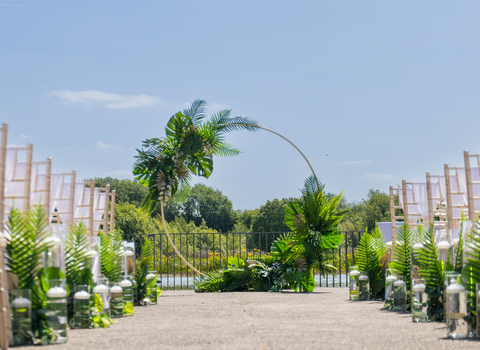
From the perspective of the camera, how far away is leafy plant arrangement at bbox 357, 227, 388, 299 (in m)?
8.20

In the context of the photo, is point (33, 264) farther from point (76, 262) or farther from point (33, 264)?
point (76, 262)

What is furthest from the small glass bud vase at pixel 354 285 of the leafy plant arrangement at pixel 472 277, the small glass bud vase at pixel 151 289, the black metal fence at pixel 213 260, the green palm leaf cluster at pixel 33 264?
the green palm leaf cluster at pixel 33 264

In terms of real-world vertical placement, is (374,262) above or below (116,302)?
above

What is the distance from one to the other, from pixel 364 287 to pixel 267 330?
376 centimetres

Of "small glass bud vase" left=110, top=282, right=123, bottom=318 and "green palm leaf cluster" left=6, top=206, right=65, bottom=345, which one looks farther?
"small glass bud vase" left=110, top=282, right=123, bottom=318

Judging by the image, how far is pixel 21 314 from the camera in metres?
4.15

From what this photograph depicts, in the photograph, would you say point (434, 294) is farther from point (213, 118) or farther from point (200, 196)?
point (200, 196)

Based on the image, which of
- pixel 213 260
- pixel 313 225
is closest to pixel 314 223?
pixel 313 225

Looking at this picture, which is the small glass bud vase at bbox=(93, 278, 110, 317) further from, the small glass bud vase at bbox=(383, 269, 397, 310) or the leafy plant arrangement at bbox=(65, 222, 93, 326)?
the small glass bud vase at bbox=(383, 269, 397, 310)

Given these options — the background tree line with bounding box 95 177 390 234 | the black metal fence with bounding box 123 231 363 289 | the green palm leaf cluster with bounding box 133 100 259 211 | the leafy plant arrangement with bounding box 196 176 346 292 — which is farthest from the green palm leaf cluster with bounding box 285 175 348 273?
the background tree line with bounding box 95 177 390 234

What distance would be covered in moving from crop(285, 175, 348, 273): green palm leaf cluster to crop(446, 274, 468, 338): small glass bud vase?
18.9ft

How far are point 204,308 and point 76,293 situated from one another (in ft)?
7.81

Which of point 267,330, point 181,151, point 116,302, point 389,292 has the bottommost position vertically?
point 267,330

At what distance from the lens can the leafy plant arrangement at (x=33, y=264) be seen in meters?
4.28
